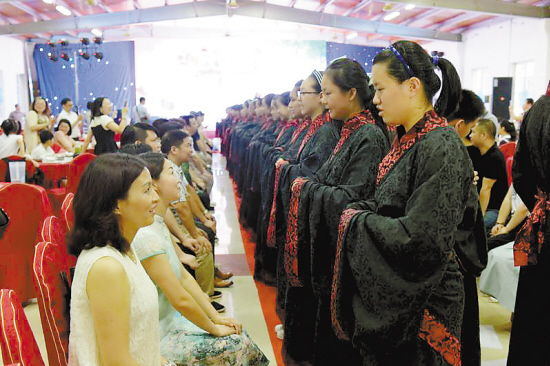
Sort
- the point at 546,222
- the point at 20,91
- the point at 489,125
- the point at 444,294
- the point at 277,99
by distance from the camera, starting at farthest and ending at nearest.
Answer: the point at 20,91 < the point at 277,99 < the point at 489,125 < the point at 546,222 < the point at 444,294

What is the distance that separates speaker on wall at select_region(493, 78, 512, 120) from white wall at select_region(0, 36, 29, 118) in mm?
12880

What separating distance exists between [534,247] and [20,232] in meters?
3.06

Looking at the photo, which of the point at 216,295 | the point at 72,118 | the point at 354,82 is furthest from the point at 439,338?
the point at 72,118

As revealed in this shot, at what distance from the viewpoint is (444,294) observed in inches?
63.2

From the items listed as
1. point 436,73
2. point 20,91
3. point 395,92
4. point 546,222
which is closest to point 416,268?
point 395,92

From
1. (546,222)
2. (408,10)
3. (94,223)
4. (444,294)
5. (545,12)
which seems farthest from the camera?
(408,10)

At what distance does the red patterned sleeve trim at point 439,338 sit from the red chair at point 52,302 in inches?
42.5

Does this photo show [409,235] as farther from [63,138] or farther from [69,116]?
[69,116]

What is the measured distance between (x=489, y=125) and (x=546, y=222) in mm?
1924

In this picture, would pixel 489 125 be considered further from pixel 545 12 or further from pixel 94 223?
pixel 545 12

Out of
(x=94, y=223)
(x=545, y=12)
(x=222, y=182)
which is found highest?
(x=545, y=12)

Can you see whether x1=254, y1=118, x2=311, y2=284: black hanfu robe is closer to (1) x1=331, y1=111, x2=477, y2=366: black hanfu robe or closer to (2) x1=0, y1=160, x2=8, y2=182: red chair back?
(1) x1=331, y1=111, x2=477, y2=366: black hanfu robe

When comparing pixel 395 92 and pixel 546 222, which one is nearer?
pixel 395 92

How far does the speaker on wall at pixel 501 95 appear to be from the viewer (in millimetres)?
11586
